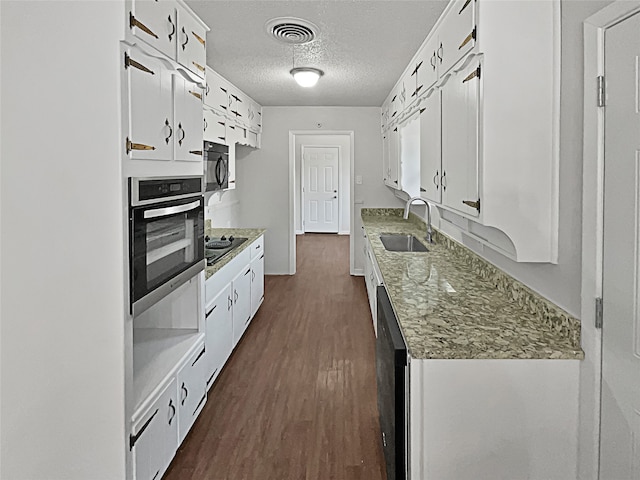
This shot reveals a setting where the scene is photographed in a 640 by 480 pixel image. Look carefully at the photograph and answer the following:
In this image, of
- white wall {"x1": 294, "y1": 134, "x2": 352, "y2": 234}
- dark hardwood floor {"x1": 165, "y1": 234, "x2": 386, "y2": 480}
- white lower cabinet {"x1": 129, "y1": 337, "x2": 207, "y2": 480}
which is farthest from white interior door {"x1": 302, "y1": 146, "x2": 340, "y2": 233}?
white lower cabinet {"x1": 129, "y1": 337, "x2": 207, "y2": 480}

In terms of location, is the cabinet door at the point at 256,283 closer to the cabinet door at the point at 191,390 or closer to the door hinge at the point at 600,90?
the cabinet door at the point at 191,390

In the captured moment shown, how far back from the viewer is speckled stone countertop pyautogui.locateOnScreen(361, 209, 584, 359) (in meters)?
→ 1.88

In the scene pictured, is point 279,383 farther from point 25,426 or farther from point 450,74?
point 450,74

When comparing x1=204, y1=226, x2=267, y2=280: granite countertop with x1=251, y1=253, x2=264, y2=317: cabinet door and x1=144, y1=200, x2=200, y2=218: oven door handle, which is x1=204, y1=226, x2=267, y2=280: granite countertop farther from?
x1=144, y1=200, x2=200, y2=218: oven door handle

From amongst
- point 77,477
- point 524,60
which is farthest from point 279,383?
point 524,60

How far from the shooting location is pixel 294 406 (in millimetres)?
3338

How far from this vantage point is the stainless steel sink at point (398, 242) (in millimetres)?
5029

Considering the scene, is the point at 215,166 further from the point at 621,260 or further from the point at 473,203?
the point at 621,260

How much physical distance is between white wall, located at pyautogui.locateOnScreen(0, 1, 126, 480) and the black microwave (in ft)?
6.27

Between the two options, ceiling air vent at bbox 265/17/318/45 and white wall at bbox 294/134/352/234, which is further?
white wall at bbox 294/134/352/234

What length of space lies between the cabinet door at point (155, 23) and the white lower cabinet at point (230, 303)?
1477mm

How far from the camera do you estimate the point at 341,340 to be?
4.71m

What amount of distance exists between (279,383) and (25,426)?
2.03m

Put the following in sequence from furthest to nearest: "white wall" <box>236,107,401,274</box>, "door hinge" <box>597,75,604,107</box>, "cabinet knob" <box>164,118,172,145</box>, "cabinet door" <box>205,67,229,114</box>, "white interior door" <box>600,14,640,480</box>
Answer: "white wall" <box>236,107,401,274</box> → "cabinet door" <box>205,67,229,114</box> → "cabinet knob" <box>164,118,172,145</box> → "door hinge" <box>597,75,604,107</box> → "white interior door" <box>600,14,640,480</box>
